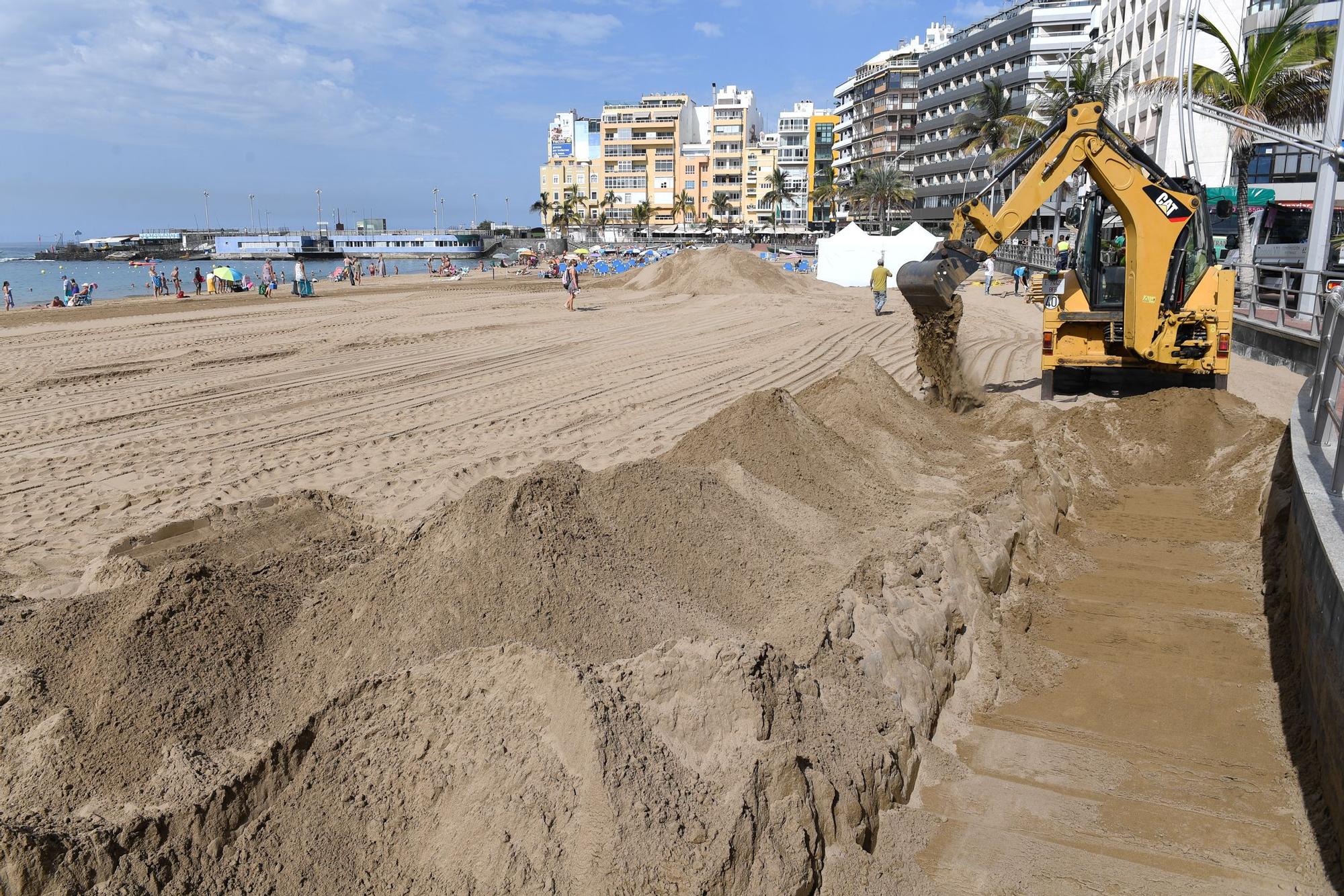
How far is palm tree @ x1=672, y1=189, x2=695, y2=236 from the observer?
114 meters

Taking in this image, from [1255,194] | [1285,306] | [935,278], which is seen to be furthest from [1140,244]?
[1255,194]

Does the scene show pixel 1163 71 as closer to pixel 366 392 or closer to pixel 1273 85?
pixel 1273 85

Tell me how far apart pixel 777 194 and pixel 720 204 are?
394 inches

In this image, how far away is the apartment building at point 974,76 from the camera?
6494 cm

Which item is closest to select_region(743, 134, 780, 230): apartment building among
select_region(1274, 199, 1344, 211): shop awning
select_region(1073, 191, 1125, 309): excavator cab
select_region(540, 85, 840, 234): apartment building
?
select_region(540, 85, 840, 234): apartment building

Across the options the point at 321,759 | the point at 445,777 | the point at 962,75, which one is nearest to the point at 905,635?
the point at 445,777

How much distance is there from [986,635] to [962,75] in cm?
7973

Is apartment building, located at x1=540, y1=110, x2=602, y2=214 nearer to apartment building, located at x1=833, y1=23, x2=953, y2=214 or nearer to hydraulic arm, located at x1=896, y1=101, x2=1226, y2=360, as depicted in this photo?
apartment building, located at x1=833, y1=23, x2=953, y2=214

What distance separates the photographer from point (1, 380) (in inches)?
554

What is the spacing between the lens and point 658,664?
413 cm

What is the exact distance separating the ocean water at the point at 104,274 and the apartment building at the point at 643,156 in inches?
1108

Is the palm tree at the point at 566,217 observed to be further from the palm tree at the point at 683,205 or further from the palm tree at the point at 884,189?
the palm tree at the point at 884,189

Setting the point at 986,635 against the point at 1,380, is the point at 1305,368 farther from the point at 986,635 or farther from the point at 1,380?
the point at 1,380

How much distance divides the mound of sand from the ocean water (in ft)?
63.5
